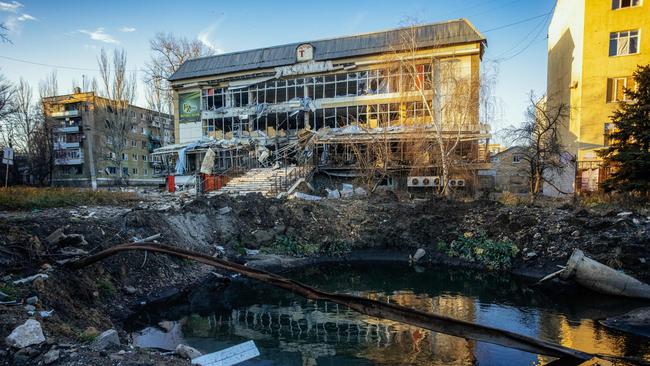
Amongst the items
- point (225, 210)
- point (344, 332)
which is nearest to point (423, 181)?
point (225, 210)

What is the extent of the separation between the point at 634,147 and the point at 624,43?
1182 cm

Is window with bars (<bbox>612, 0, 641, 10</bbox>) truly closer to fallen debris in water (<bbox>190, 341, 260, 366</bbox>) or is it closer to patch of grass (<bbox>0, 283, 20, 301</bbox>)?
fallen debris in water (<bbox>190, 341, 260, 366</bbox>)

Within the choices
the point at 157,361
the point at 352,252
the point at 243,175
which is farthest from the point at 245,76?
the point at 157,361

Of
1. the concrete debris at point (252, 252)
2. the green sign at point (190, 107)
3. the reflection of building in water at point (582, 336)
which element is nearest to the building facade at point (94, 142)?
the green sign at point (190, 107)

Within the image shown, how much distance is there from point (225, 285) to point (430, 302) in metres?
5.80

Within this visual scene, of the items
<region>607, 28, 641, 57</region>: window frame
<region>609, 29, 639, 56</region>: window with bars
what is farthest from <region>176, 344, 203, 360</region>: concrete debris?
<region>609, 29, 639, 56</region>: window with bars

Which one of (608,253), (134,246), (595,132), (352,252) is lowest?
(352,252)

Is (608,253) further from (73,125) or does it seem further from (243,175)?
(73,125)

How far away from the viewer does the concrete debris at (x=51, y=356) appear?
3.78 m

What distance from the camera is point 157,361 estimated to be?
433cm

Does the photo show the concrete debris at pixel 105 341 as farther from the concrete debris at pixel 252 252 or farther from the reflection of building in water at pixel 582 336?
the concrete debris at pixel 252 252

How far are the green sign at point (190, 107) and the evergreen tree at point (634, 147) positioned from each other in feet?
106

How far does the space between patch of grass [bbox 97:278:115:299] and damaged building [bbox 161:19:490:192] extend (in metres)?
13.5

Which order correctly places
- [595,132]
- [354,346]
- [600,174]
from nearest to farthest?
[354,346], [600,174], [595,132]
